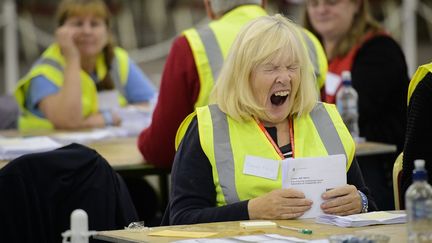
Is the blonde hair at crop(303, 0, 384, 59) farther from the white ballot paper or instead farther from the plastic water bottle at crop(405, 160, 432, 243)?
the plastic water bottle at crop(405, 160, 432, 243)

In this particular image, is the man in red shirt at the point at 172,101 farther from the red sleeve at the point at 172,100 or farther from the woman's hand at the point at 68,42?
the woman's hand at the point at 68,42

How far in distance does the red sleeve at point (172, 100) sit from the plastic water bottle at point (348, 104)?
103 cm

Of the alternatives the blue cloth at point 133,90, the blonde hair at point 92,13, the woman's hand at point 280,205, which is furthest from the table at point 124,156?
the woman's hand at point 280,205

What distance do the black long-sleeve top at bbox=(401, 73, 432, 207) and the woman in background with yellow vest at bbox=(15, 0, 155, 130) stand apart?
3.01 m

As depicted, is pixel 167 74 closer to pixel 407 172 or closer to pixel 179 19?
Answer: pixel 407 172

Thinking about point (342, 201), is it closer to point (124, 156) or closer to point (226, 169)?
point (226, 169)

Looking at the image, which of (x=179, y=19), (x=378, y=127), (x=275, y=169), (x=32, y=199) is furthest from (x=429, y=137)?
(x=179, y=19)

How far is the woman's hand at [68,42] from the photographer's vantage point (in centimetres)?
659

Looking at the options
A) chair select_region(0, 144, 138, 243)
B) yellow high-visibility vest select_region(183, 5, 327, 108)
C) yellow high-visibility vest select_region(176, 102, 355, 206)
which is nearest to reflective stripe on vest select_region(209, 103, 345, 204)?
yellow high-visibility vest select_region(176, 102, 355, 206)

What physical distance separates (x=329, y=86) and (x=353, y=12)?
0.46 meters

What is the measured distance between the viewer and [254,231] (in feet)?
11.2

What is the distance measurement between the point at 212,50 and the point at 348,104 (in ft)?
3.41

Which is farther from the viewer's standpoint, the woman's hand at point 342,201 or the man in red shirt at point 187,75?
the man in red shirt at point 187,75

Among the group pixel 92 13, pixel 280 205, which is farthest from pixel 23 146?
pixel 280 205
